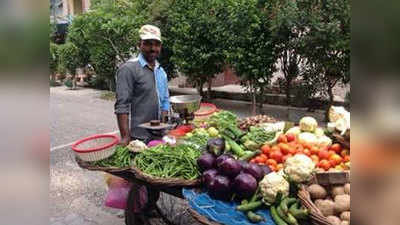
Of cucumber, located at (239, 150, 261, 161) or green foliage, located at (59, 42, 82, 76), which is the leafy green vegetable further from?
green foliage, located at (59, 42, 82, 76)

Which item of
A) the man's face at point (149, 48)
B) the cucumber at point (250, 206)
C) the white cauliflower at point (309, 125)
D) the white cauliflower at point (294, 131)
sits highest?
the man's face at point (149, 48)

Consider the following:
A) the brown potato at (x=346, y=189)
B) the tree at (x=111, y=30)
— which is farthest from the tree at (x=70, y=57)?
the brown potato at (x=346, y=189)

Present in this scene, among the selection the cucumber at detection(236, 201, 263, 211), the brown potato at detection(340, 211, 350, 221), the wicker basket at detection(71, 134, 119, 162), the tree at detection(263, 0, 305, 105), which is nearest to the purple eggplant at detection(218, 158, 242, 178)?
the cucumber at detection(236, 201, 263, 211)

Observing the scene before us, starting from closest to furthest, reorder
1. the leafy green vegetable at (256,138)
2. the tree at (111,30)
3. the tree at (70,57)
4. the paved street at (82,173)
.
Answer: the leafy green vegetable at (256,138) → the paved street at (82,173) → the tree at (111,30) → the tree at (70,57)

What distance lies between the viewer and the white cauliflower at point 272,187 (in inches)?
89.5

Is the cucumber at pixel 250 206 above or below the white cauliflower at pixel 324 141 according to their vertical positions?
below

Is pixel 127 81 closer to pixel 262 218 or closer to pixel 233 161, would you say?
pixel 233 161

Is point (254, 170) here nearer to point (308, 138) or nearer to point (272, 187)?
point (272, 187)

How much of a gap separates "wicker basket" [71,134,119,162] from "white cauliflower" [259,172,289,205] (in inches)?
50.7

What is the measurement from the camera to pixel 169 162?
9.36 ft

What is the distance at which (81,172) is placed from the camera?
20.0 ft

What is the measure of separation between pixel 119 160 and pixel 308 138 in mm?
1453

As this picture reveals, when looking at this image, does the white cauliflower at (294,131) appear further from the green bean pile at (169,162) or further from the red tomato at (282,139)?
the green bean pile at (169,162)

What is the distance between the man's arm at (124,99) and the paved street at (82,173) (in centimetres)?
96
